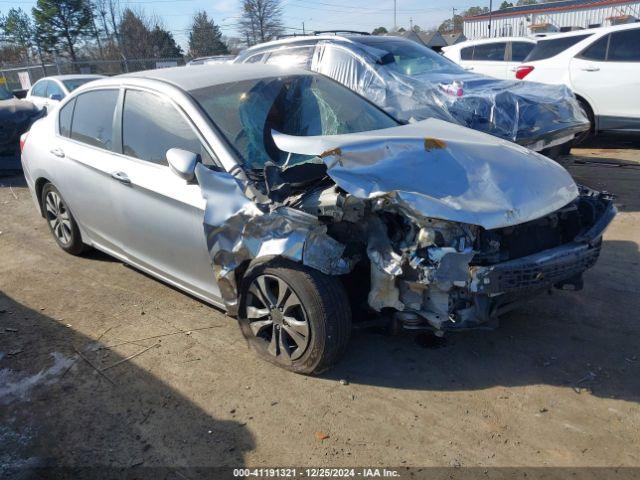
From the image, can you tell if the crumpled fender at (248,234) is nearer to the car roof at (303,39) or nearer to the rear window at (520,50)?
the car roof at (303,39)

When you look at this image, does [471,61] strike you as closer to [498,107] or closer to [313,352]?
[498,107]

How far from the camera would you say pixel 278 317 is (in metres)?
3.19

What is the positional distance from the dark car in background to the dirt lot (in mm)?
5764

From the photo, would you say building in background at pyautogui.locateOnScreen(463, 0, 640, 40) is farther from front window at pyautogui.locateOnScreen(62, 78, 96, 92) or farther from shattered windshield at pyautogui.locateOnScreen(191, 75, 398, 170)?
shattered windshield at pyautogui.locateOnScreen(191, 75, 398, 170)

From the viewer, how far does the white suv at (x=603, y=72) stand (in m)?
8.16

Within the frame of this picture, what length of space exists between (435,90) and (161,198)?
147 inches

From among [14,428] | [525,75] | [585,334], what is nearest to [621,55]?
[525,75]

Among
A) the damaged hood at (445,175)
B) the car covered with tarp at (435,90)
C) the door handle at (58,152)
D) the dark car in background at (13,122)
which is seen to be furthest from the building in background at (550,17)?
the door handle at (58,152)

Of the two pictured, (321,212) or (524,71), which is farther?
(524,71)

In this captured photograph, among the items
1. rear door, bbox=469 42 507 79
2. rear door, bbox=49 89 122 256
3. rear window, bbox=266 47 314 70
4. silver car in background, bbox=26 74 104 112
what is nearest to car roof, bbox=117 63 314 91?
rear door, bbox=49 89 122 256

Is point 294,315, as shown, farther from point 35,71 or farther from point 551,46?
point 35,71

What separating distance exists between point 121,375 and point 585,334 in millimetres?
3037

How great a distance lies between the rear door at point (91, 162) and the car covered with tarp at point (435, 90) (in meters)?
2.85

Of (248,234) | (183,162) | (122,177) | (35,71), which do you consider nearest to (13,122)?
(122,177)
